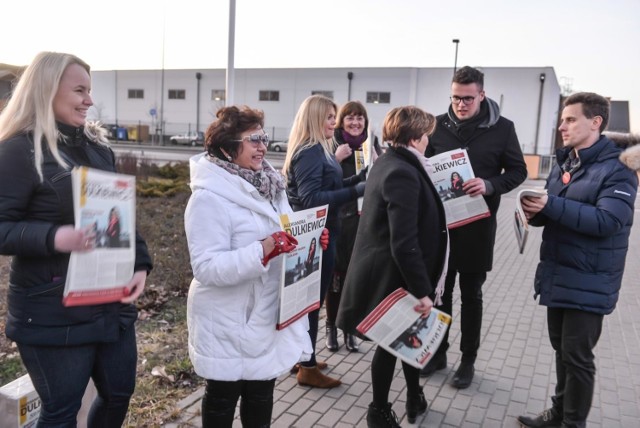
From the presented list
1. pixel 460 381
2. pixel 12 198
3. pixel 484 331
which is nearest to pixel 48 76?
pixel 12 198

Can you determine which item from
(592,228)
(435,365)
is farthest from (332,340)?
(592,228)

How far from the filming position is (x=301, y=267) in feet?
9.02

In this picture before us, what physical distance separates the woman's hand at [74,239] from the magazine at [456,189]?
2.41m

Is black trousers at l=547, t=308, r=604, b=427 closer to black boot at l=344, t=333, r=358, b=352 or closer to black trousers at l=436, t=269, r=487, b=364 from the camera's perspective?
black trousers at l=436, t=269, r=487, b=364

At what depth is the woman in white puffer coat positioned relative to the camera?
2443 mm

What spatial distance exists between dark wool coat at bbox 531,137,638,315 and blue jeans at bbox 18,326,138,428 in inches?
97.1

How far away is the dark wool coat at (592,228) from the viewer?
9.75ft

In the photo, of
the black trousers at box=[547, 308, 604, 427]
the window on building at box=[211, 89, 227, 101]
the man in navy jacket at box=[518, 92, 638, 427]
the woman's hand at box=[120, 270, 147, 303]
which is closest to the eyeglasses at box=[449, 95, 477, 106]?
the man in navy jacket at box=[518, 92, 638, 427]

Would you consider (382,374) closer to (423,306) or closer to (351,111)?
(423,306)

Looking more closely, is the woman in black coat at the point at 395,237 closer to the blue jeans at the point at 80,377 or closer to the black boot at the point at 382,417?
the black boot at the point at 382,417

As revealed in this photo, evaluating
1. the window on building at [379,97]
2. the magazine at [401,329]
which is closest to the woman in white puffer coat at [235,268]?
the magazine at [401,329]

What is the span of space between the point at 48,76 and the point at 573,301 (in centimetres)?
300

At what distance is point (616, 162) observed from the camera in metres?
3.03

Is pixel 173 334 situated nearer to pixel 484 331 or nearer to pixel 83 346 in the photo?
pixel 83 346
